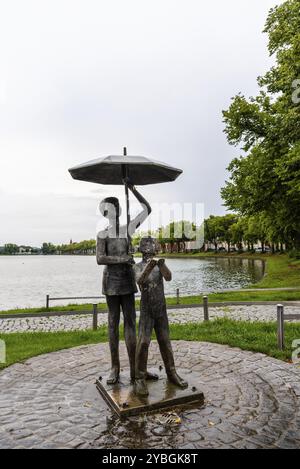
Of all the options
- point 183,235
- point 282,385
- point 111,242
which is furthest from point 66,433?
point 183,235

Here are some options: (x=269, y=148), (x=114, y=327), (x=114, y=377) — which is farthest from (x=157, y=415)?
(x=269, y=148)

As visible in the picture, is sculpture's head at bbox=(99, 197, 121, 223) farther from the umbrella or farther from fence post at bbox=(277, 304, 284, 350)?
fence post at bbox=(277, 304, 284, 350)

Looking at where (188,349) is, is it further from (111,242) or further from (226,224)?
(226,224)

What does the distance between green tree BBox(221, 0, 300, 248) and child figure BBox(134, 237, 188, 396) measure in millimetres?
13729

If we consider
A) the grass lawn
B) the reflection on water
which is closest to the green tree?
the reflection on water

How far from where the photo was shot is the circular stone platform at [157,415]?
156 inches

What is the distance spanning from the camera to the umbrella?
4.85 meters

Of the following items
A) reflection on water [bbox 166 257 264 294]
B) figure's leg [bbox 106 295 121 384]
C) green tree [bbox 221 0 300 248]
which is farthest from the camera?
reflection on water [bbox 166 257 264 294]

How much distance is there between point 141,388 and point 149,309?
1102mm

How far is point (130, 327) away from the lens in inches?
212

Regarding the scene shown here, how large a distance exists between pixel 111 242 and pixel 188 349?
3.70 m

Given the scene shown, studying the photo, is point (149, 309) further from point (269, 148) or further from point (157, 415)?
point (269, 148)

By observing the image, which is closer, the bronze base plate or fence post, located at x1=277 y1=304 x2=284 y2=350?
the bronze base plate

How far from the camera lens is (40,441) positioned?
401 centimetres
